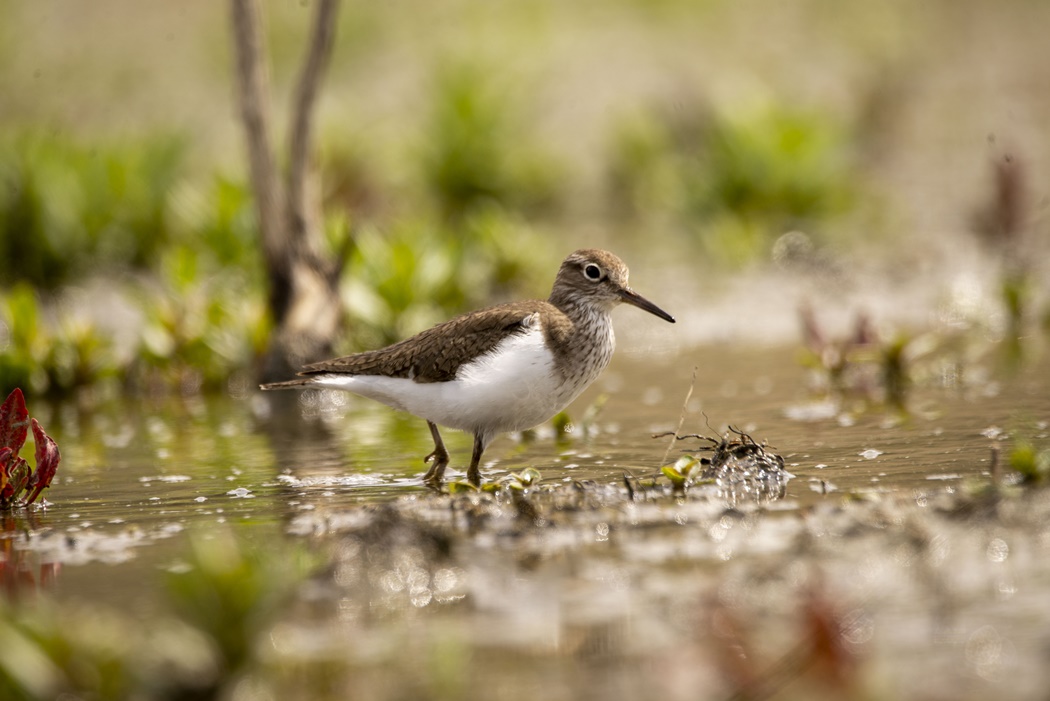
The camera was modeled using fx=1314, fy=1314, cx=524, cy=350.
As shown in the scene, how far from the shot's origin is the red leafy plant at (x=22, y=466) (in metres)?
6.79

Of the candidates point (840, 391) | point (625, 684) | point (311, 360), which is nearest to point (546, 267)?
point (311, 360)

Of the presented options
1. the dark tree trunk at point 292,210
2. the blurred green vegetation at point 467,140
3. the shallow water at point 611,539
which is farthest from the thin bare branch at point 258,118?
the blurred green vegetation at point 467,140

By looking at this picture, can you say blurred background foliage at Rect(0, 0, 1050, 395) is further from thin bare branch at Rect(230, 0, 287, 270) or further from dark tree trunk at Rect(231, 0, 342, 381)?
thin bare branch at Rect(230, 0, 287, 270)

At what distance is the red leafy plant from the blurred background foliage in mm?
3170

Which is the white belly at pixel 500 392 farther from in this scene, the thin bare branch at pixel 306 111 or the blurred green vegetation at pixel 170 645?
the thin bare branch at pixel 306 111

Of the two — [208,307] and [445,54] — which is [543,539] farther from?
[445,54]

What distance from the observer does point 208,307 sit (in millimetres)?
10586

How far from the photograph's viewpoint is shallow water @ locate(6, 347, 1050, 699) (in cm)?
455

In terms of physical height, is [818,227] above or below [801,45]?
below

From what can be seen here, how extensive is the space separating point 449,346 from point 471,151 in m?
9.32

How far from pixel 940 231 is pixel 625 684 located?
11.6 m

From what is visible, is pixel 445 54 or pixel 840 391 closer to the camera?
pixel 840 391

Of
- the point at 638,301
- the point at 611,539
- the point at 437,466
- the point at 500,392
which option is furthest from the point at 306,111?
the point at 611,539

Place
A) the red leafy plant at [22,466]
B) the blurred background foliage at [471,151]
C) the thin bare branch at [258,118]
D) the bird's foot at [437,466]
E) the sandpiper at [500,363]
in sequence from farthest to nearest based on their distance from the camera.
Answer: the blurred background foliage at [471,151] → the thin bare branch at [258,118] → the bird's foot at [437,466] → the sandpiper at [500,363] → the red leafy plant at [22,466]
